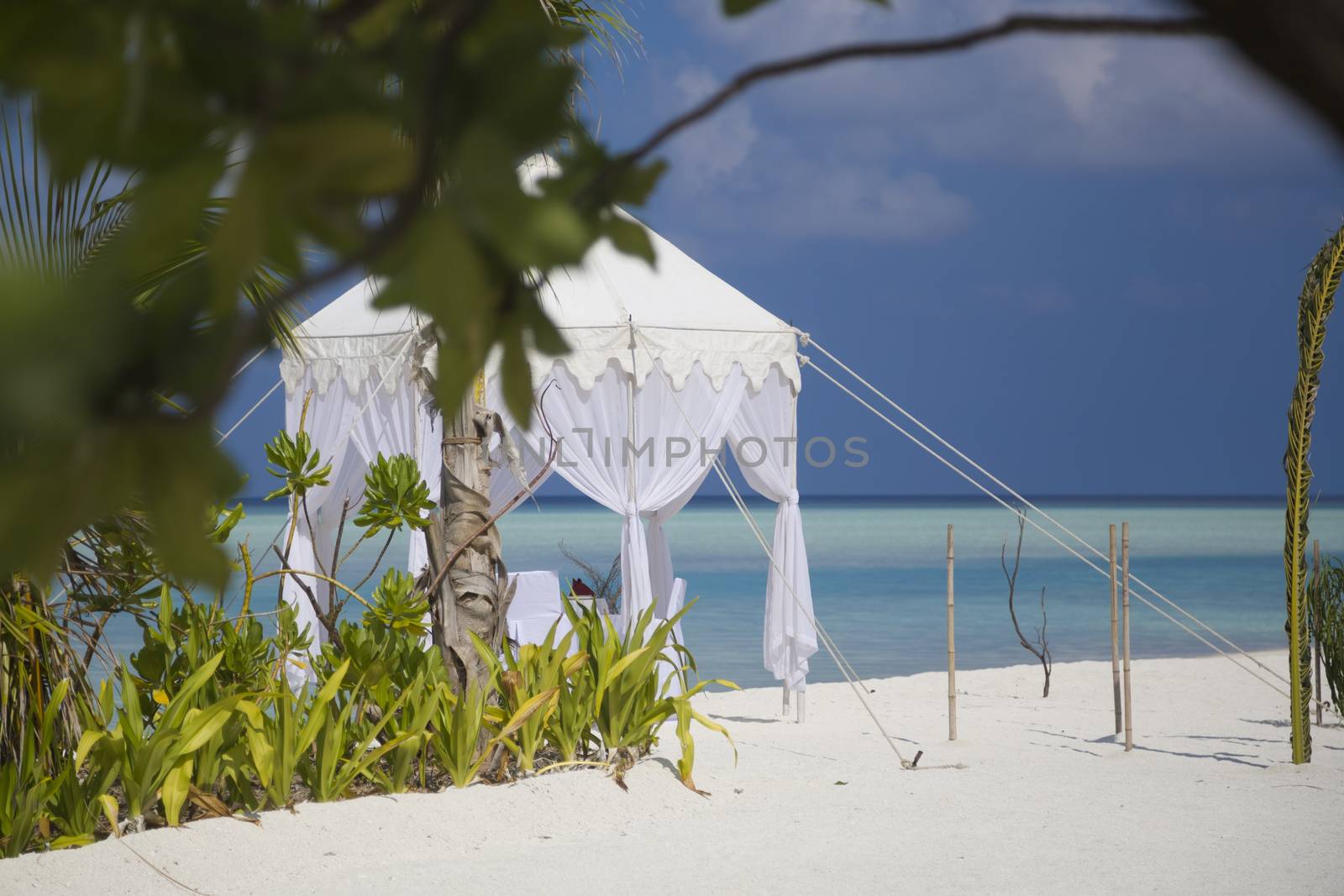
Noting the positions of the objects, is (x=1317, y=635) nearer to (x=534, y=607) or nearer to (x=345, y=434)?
(x=534, y=607)

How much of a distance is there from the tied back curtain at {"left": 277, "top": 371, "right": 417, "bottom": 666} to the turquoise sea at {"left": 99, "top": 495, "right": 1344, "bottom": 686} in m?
1.06

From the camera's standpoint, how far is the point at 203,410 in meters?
0.40

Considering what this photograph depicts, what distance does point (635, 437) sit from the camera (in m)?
6.89

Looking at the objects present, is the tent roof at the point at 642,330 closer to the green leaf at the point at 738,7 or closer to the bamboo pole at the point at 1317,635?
the bamboo pole at the point at 1317,635

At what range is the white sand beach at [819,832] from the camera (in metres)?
3.62

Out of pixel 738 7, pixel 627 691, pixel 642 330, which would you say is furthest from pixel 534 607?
pixel 738 7

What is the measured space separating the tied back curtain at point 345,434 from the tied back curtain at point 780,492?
1995mm

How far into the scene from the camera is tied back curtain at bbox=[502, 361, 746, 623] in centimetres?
678

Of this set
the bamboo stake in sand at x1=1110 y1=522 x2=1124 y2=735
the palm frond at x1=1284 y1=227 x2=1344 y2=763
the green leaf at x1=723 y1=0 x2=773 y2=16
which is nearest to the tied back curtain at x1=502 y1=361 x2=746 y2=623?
the bamboo stake in sand at x1=1110 y1=522 x2=1124 y2=735

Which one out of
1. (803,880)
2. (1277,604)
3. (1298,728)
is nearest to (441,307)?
(803,880)

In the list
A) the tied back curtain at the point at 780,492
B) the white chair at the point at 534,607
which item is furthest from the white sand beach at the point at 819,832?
the white chair at the point at 534,607

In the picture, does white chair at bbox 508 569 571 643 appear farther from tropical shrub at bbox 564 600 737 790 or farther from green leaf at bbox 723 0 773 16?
green leaf at bbox 723 0 773 16

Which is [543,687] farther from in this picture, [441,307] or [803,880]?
[441,307]

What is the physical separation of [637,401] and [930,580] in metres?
17.0
